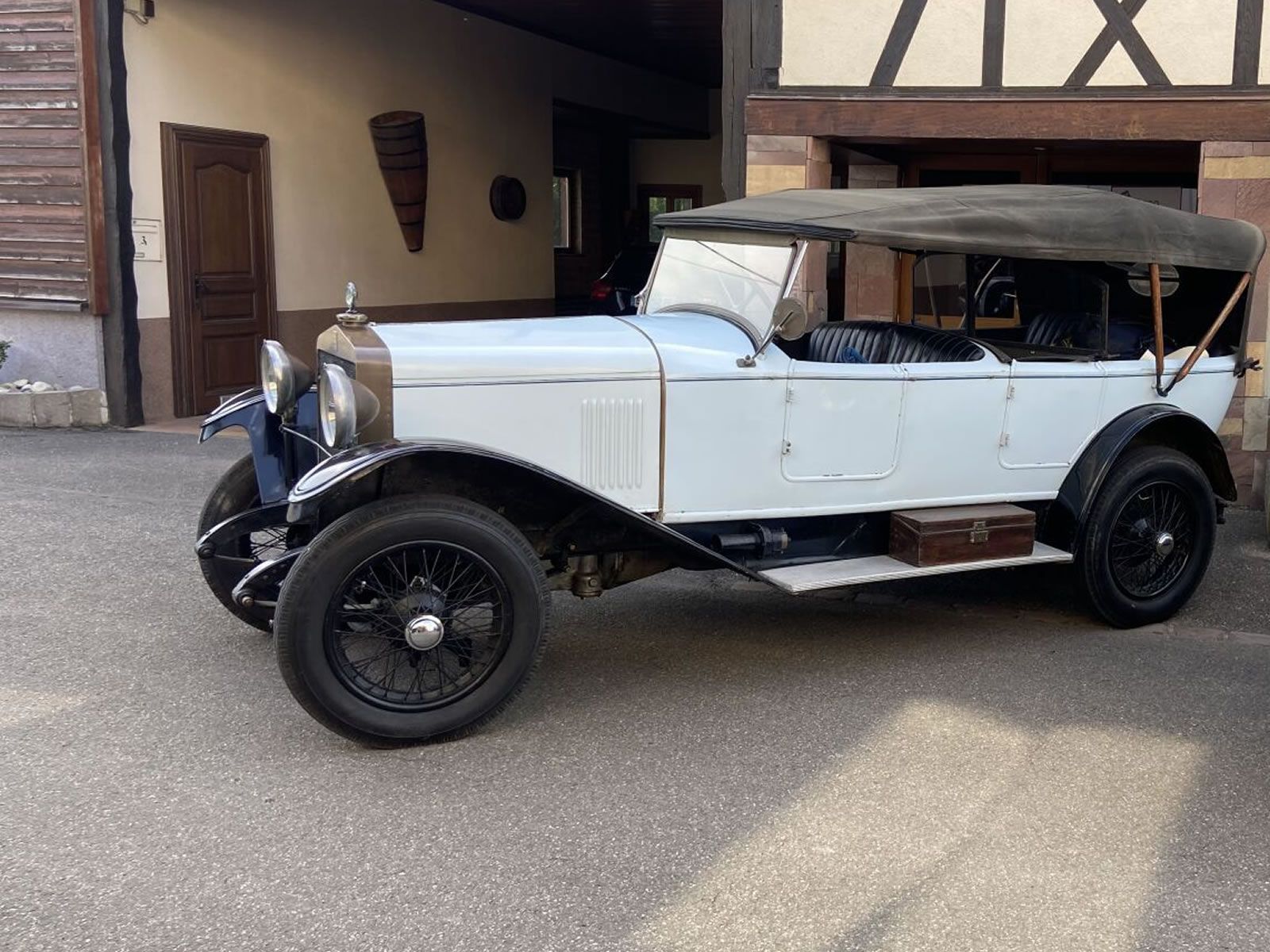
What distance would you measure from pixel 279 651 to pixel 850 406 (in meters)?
2.13

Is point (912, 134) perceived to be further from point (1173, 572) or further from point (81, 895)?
point (81, 895)

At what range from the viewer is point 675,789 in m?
3.54

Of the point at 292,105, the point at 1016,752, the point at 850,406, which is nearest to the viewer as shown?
the point at 1016,752

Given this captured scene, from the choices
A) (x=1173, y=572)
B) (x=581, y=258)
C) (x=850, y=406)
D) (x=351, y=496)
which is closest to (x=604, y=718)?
(x=351, y=496)

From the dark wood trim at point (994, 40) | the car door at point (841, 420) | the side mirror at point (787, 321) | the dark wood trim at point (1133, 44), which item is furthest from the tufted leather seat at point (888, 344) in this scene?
the dark wood trim at point (1133, 44)

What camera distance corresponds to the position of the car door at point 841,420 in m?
4.46

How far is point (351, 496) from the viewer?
3.97 metres

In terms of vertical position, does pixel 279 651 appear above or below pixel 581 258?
below

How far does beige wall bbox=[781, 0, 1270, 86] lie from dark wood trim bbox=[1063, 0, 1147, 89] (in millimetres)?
27

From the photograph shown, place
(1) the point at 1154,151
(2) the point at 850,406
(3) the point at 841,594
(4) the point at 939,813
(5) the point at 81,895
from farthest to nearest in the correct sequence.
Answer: (1) the point at 1154,151 < (3) the point at 841,594 < (2) the point at 850,406 < (4) the point at 939,813 < (5) the point at 81,895

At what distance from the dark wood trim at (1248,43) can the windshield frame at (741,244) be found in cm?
397

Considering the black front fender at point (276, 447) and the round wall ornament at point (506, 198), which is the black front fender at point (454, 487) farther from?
the round wall ornament at point (506, 198)

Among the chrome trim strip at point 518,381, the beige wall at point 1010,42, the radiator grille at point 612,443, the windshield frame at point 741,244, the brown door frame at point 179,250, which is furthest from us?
the brown door frame at point 179,250

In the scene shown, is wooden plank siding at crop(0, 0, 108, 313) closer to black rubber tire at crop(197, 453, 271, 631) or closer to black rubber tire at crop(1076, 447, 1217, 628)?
black rubber tire at crop(197, 453, 271, 631)
